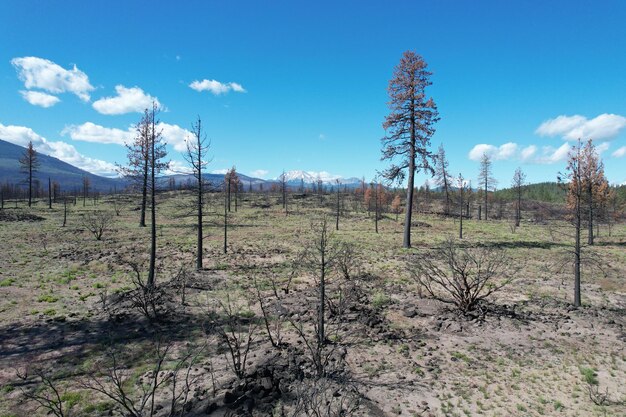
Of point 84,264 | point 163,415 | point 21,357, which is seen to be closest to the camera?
point 163,415

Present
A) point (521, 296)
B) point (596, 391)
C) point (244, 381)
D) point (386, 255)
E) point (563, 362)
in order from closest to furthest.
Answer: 1. point (596, 391)
2. point (244, 381)
3. point (563, 362)
4. point (521, 296)
5. point (386, 255)

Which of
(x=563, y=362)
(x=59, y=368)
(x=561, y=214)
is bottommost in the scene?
(x=59, y=368)

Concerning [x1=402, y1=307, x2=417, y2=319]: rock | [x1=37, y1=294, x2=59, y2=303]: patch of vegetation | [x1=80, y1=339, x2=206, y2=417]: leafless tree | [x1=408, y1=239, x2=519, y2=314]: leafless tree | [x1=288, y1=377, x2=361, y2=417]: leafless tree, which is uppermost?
[x1=408, y1=239, x2=519, y2=314]: leafless tree

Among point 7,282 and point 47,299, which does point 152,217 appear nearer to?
point 47,299

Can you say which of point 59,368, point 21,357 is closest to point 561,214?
point 59,368

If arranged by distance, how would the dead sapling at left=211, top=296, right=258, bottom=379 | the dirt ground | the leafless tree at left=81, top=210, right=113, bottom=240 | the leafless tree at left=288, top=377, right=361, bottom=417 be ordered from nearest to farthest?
the leafless tree at left=288, top=377, right=361, bottom=417 < the dirt ground < the dead sapling at left=211, top=296, right=258, bottom=379 < the leafless tree at left=81, top=210, right=113, bottom=240

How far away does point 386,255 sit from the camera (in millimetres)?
22344

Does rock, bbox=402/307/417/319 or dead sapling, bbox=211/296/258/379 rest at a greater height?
rock, bbox=402/307/417/319

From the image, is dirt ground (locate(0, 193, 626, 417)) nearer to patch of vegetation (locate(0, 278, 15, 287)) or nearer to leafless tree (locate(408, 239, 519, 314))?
patch of vegetation (locate(0, 278, 15, 287))

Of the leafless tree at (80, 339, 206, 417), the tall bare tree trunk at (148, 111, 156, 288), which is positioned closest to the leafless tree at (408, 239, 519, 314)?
the leafless tree at (80, 339, 206, 417)

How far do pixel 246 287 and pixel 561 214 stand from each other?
48.1ft

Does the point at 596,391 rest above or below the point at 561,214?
below

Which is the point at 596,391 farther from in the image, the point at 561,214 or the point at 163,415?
the point at 163,415

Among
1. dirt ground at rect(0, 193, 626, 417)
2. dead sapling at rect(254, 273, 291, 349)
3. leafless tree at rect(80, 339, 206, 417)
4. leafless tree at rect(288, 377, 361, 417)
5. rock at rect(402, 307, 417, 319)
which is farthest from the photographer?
rock at rect(402, 307, 417, 319)
